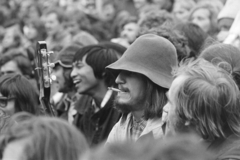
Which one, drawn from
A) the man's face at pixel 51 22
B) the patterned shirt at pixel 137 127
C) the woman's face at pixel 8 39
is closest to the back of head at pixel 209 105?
the patterned shirt at pixel 137 127

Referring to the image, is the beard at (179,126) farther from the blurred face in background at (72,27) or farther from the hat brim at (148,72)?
the blurred face in background at (72,27)

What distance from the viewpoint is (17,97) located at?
4.04 m

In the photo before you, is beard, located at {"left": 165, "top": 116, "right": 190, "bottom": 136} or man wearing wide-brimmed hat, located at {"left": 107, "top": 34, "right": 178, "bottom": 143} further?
man wearing wide-brimmed hat, located at {"left": 107, "top": 34, "right": 178, "bottom": 143}

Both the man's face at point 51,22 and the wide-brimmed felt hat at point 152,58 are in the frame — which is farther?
the man's face at point 51,22

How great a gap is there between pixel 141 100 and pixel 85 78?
61.9 inches

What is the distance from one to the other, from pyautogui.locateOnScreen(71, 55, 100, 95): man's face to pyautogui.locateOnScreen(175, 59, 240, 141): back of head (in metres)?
2.34

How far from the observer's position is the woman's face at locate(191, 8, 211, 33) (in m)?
6.57

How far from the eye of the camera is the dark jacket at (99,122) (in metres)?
4.46

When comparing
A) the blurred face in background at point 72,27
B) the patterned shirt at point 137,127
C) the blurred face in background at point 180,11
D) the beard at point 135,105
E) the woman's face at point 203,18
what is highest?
the beard at point 135,105

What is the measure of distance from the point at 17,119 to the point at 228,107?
3.35 ft

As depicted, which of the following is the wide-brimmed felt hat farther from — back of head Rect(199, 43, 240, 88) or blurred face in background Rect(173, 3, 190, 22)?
blurred face in background Rect(173, 3, 190, 22)

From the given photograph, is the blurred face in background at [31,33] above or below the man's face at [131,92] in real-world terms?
below

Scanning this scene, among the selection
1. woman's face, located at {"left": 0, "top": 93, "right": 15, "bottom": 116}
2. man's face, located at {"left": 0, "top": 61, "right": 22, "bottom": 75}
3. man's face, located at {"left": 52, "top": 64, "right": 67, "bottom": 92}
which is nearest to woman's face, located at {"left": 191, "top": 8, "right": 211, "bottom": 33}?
man's face, located at {"left": 52, "top": 64, "right": 67, "bottom": 92}

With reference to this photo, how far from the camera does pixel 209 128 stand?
2.32m
